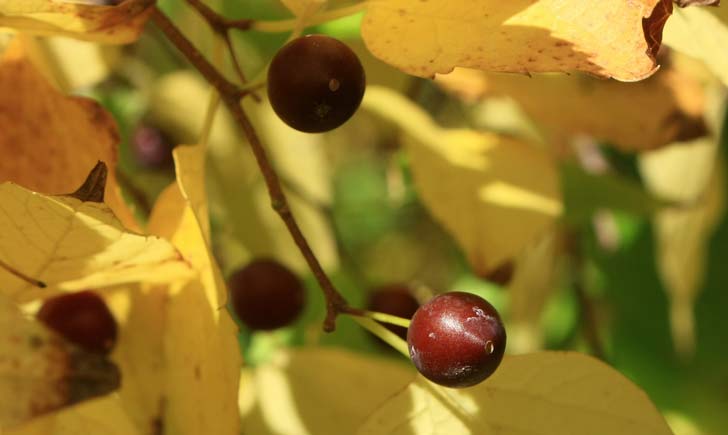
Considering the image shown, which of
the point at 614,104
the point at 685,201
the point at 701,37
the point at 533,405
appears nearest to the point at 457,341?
the point at 533,405

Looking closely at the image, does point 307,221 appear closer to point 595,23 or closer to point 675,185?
point 675,185

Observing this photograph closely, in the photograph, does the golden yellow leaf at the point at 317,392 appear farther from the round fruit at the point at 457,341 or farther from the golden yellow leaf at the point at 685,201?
the golden yellow leaf at the point at 685,201

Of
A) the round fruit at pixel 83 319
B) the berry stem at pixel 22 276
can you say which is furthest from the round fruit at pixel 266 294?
the berry stem at pixel 22 276

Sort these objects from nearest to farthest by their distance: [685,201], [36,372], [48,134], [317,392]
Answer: [36,372]
[48,134]
[317,392]
[685,201]

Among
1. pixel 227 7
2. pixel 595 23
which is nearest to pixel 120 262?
pixel 595 23

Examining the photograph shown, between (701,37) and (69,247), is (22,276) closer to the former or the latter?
(69,247)

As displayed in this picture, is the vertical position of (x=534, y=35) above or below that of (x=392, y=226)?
above

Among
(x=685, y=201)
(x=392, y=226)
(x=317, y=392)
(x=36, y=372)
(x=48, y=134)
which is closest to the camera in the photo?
(x=36, y=372)
